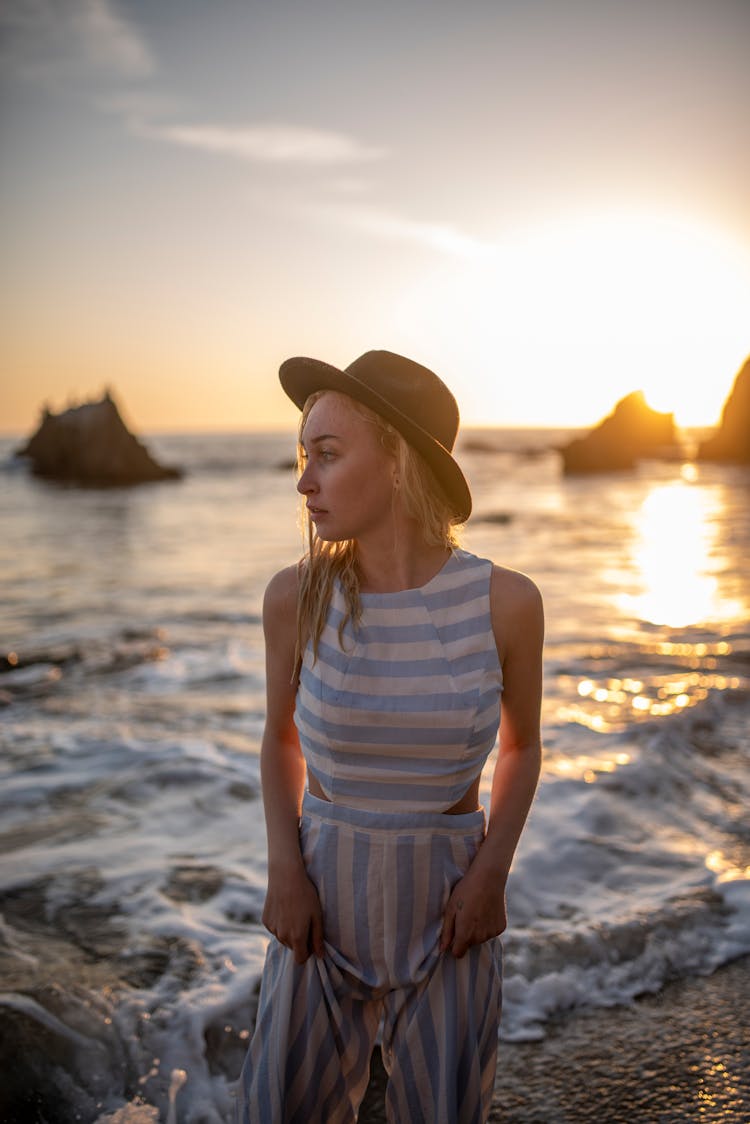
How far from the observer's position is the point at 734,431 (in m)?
69.5

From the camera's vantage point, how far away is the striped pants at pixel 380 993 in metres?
1.82

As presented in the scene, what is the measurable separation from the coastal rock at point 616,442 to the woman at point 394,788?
5833cm

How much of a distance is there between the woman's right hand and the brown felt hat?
986 mm

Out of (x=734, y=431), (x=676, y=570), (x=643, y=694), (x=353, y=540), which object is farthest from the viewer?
(x=734, y=431)

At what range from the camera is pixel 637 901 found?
161 inches

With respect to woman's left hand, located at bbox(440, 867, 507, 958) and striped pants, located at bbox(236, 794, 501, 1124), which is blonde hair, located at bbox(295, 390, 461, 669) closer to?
striped pants, located at bbox(236, 794, 501, 1124)

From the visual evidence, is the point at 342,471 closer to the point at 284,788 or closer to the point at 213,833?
the point at 284,788

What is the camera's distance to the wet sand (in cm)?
267

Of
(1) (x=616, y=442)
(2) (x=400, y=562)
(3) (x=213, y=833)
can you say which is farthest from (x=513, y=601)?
(1) (x=616, y=442)

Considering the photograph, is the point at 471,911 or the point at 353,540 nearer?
the point at 471,911

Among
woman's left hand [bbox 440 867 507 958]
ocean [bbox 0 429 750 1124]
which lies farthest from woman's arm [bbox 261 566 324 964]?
ocean [bbox 0 429 750 1124]

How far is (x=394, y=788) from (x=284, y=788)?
0.35 meters

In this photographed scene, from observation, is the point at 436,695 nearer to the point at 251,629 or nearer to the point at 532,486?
the point at 251,629

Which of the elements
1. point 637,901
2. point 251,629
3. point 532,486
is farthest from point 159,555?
point 532,486
